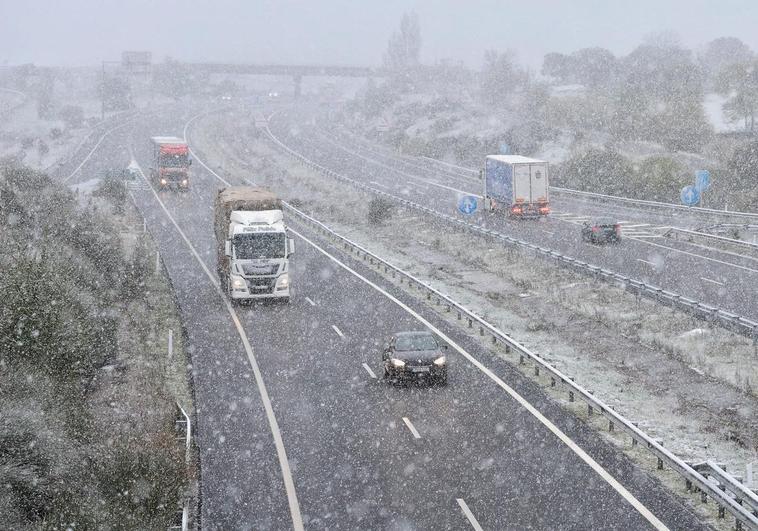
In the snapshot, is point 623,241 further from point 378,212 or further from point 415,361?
point 415,361

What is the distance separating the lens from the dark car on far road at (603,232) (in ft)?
157

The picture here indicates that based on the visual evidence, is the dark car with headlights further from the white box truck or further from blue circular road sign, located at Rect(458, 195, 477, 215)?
the white box truck

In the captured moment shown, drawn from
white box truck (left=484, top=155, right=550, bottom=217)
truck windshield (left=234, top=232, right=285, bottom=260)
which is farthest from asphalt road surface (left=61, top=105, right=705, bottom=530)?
white box truck (left=484, top=155, right=550, bottom=217)

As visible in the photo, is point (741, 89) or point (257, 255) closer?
point (257, 255)

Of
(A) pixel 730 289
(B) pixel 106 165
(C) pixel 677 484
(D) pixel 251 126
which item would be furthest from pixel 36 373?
(D) pixel 251 126

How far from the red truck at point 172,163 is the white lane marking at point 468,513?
58.8 meters

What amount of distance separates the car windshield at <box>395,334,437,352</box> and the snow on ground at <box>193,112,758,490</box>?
187 inches

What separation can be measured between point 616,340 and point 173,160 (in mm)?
49258

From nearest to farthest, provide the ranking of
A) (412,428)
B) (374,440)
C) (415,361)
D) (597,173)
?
1. (374,440)
2. (412,428)
3. (415,361)
4. (597,173)

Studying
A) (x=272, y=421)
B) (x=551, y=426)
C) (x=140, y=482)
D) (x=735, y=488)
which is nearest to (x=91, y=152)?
(x=272, y=421)

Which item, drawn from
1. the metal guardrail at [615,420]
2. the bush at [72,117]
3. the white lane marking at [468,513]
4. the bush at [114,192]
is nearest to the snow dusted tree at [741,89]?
the bush at [114,192]

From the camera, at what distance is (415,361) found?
25.5m

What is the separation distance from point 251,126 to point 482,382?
113351mm

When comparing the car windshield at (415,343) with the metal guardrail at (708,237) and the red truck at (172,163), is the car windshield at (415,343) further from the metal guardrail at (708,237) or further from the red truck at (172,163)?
the red truck at (172,163)
